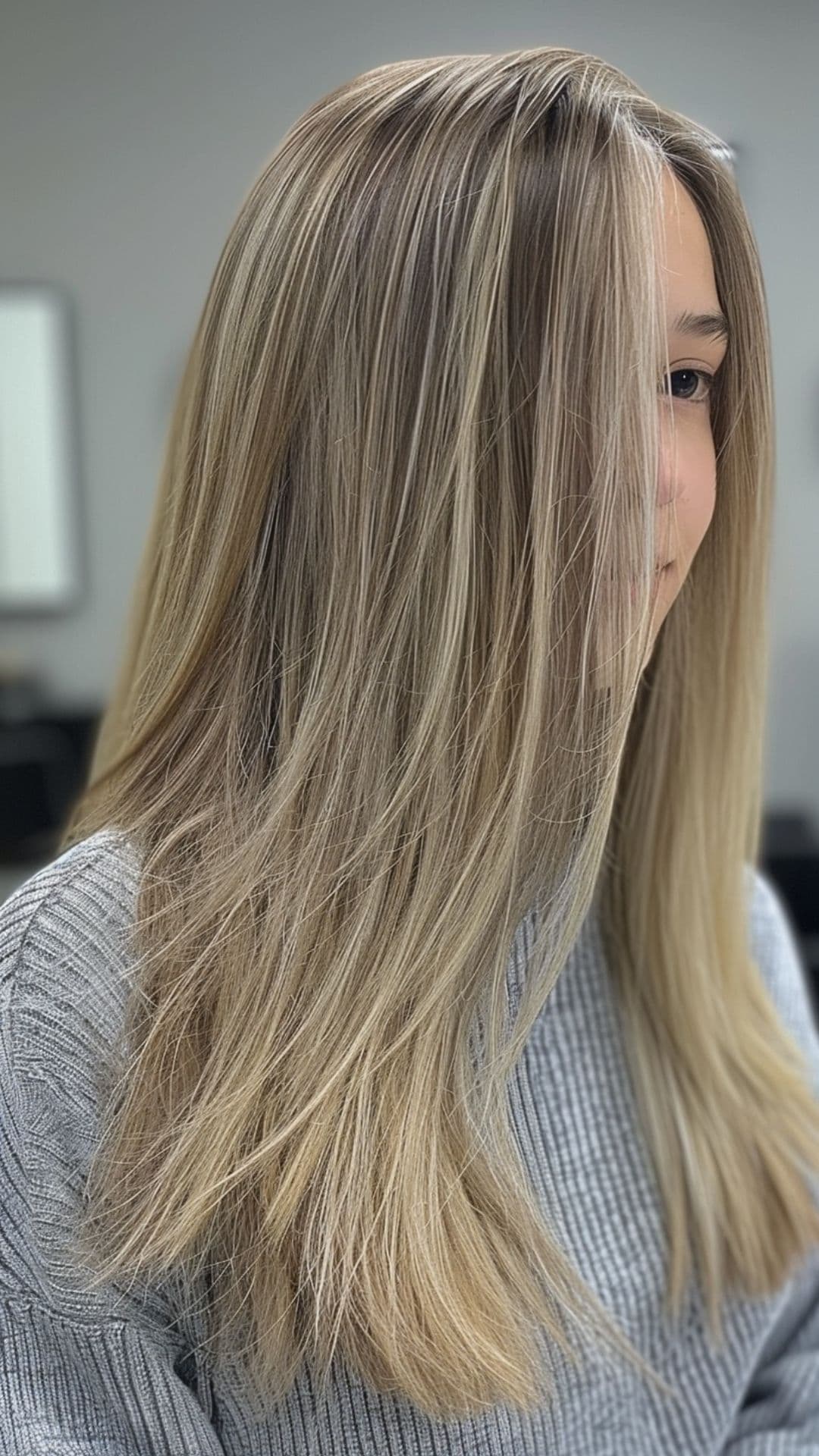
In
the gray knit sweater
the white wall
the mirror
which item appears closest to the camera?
the gray knit sweater

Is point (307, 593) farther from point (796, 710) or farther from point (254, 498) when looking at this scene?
point (796, 710)

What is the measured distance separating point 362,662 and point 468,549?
0.24 ft

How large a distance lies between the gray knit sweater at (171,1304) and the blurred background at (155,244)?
2.10 ft

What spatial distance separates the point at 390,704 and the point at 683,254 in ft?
0.88

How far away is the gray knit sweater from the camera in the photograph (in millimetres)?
552

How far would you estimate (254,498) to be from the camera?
59 centimetres

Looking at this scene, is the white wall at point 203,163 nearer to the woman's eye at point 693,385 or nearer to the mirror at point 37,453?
the mirror at point 37,453

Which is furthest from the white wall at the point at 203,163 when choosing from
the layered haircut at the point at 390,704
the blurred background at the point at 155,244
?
the layered haircut at the point at 390,704

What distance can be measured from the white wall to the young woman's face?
590mm

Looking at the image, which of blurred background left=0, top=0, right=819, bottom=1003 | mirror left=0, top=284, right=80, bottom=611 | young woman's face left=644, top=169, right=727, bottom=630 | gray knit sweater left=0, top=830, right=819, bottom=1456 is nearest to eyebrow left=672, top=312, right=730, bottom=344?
young woman's face left=644, top=169, right=727, bottom=630

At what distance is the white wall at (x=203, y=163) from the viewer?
136 centimetres

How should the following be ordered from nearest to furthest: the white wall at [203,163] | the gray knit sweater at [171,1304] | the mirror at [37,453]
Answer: the gray knit sweater at [171,1304], the white wall at [203,163], the mirror at [37,453]

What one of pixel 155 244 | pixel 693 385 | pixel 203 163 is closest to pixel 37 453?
pixel 155 244

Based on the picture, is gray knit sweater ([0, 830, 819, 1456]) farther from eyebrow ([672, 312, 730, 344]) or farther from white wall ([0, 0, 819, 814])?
white wall ([0, 0, 819, 814])
